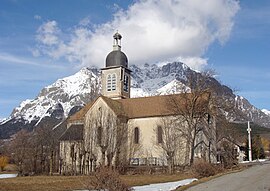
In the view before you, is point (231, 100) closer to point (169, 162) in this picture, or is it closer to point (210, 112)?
point (210, 112)

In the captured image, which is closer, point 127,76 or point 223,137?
point 223,137

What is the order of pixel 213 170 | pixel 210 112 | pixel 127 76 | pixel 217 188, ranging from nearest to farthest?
pixel 217 188 → pixel 213 170 → pixel 210 112 → pixel 127 76

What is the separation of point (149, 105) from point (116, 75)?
11.5m

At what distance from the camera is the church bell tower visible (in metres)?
61.8

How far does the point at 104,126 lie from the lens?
162 feet

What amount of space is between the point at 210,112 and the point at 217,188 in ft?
84.1

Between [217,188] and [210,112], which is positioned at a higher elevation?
[210,112]

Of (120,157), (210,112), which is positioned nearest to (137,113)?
(120,157)

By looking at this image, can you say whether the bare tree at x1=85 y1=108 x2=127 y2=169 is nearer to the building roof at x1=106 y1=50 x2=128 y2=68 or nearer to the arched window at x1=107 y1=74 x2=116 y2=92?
the arched window at x1=107 y1=74 x2=116 y2=92

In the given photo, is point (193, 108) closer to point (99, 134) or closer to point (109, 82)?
point (99, 134)

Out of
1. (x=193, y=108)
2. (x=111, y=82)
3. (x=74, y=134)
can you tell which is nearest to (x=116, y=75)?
(x=111, y=82)

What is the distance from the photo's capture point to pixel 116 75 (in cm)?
6219

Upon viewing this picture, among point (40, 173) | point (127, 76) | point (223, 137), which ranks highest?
point (127, 76)

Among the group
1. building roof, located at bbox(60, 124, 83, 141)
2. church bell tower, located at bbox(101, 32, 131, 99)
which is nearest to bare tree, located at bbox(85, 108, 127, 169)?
building roof, located at bbox(60, 124, 83, 141)
